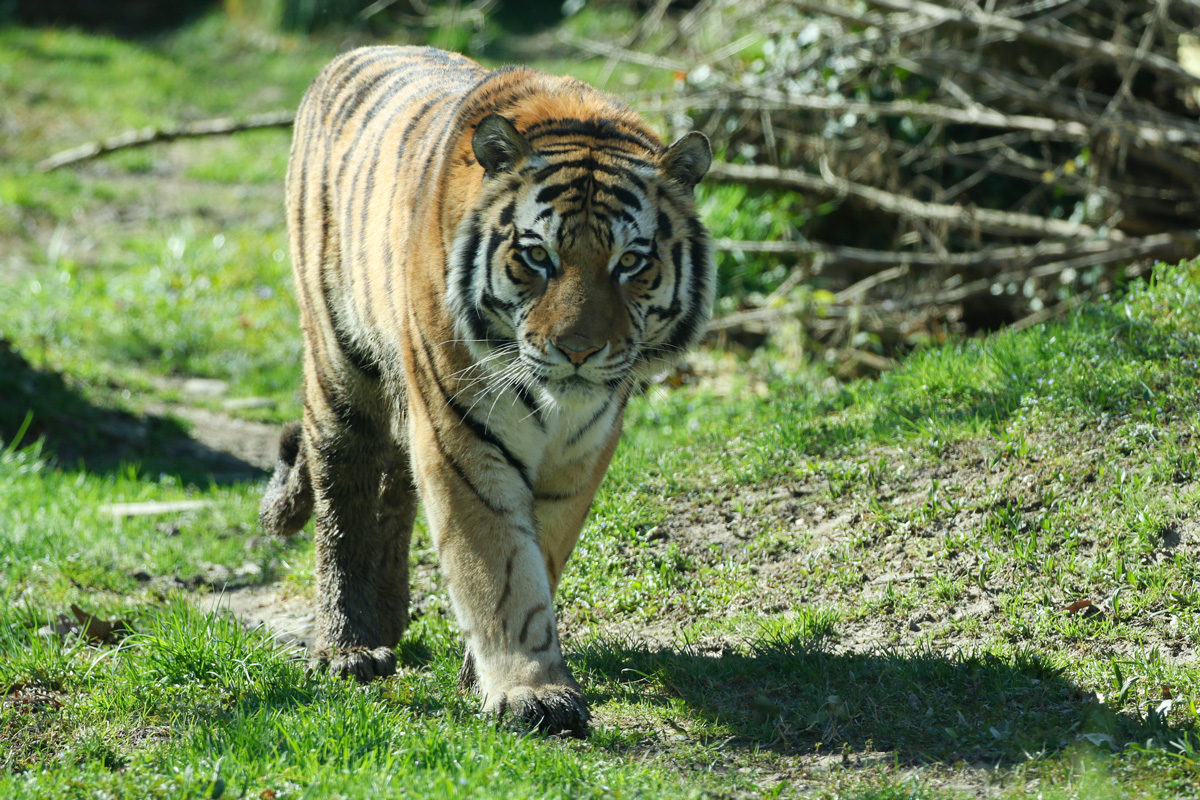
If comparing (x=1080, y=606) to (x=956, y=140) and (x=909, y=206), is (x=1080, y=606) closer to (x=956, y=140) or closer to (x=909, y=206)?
(x=909, y=206)

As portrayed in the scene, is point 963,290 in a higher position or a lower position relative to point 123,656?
higher

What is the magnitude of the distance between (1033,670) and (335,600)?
252cm

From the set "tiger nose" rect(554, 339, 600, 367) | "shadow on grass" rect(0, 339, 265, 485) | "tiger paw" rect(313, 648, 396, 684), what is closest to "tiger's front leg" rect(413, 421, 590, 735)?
"tiger nose" rect(554, 339, 600, 367)

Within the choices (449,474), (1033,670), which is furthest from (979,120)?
(449,474)

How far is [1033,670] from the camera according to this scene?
366 cm

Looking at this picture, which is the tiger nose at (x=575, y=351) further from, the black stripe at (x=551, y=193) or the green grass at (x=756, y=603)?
the green grass at (x=756, y=603)

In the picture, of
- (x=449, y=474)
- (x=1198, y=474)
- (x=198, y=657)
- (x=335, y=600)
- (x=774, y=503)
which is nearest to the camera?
(x=449, y=474)

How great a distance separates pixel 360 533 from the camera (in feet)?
14.9

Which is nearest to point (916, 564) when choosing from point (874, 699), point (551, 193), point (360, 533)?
point (874, 699)

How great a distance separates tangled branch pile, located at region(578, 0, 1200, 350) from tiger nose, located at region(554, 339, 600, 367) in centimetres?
434

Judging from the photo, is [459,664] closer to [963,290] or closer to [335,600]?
[335,600]

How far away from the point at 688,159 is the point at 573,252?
561 mm

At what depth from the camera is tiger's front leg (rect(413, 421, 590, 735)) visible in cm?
346

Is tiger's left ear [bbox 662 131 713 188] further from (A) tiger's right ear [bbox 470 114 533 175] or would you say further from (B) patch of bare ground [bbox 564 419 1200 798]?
(B) patch of bare ground [bbox 564 419 1200 798]
